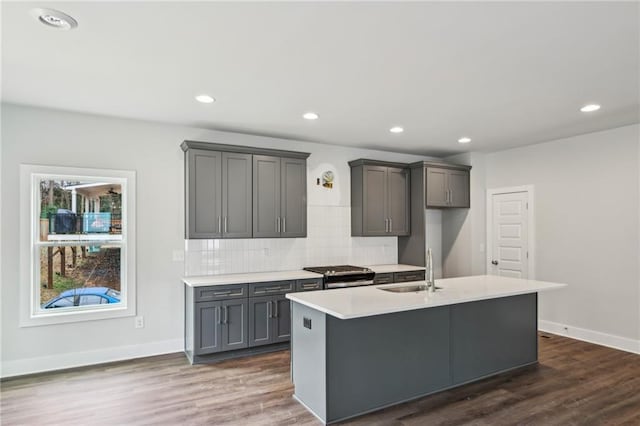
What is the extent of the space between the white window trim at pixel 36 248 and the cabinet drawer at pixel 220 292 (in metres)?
0.81

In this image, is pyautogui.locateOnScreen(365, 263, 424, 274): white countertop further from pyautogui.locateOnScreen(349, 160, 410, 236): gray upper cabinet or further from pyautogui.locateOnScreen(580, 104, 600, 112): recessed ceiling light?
pyautogui.locateOnScreen(580, 104, 600, 112): recessed ceiling light

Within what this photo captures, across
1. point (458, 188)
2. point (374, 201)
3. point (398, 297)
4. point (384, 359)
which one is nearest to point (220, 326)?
point (384, 359)

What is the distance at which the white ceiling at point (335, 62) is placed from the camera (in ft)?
6.96

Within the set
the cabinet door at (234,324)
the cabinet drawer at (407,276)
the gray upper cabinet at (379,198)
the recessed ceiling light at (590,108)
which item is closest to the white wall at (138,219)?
the cabinet door at (234,324)

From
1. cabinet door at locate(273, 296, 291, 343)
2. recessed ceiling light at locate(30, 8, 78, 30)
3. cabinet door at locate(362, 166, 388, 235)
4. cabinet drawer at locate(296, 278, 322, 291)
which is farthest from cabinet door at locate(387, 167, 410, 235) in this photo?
recessed ceiling light at locate(30, 8, 78, 30)

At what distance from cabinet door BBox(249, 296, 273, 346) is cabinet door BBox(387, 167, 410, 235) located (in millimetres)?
2285

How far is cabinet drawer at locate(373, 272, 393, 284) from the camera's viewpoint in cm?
507

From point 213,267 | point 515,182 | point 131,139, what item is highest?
point 131,139

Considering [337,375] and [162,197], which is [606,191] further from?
[162,197]

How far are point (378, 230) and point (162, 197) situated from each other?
2.95 metres

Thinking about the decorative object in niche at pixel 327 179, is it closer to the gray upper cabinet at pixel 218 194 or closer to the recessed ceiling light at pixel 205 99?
the gray upper cabinet at pixel 218 194

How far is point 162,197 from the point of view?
4344 mm

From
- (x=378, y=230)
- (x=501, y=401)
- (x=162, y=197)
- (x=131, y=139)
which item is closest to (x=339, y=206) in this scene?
(x=378, y=230)

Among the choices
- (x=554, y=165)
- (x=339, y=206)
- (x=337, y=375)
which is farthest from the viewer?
(x=339, y=206)
